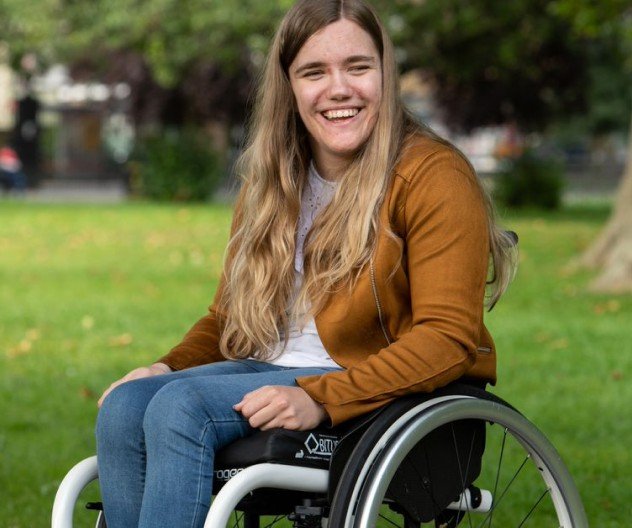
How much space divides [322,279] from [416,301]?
26 cm

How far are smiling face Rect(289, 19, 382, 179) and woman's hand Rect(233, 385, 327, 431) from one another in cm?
66

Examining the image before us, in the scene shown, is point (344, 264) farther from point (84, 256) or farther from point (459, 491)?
point (84, 256)

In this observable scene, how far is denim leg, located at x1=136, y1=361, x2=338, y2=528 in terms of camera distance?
3.19m

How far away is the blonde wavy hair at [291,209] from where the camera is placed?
3.52 meters

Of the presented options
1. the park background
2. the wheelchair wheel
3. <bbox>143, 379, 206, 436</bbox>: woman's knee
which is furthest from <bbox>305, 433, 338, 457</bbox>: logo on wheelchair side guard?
the park background

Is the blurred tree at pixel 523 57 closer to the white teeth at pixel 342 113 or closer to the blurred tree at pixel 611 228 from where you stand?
the blurred tree at pixel 611 228

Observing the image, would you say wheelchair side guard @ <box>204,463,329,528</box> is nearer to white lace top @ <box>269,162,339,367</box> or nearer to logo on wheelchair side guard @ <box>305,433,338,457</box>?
logo on wheelchair side guard @ <box>305,433,338,457</box>

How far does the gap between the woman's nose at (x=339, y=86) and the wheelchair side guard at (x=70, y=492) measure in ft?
3.39

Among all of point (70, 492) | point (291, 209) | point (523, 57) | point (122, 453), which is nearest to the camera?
point (122, 453)

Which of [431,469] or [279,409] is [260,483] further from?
[431,469]

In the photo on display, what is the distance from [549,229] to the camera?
72.3ft

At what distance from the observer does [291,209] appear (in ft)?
12.2

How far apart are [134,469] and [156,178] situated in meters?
28.7

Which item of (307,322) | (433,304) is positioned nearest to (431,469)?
(433,304)
